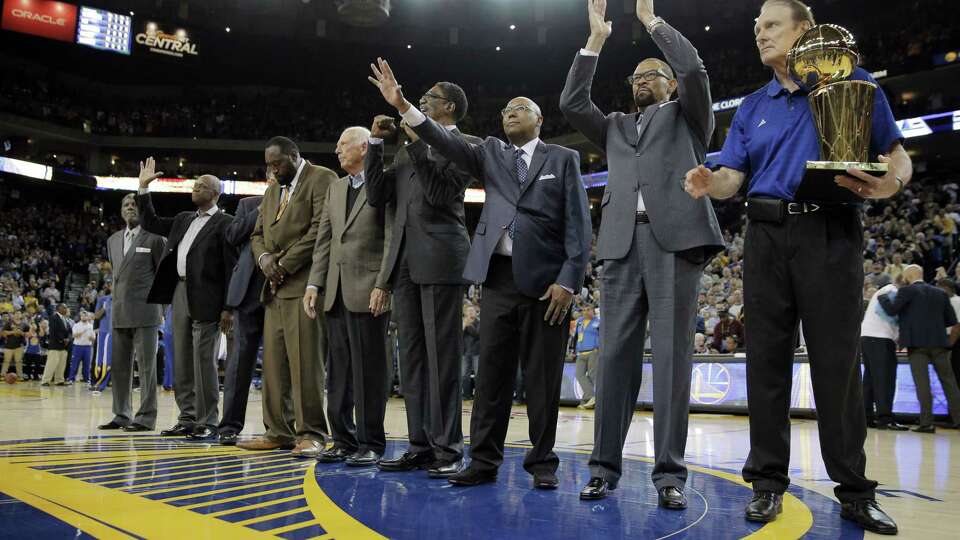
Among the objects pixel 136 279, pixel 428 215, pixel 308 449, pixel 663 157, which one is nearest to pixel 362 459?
pixel 308 449

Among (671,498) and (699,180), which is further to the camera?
(671,498)

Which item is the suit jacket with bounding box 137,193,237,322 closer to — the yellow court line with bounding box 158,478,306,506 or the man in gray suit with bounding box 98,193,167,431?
the man in gray suit with bounding box 98,193,167,431

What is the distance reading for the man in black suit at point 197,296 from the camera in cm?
527

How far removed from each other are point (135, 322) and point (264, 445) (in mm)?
2221

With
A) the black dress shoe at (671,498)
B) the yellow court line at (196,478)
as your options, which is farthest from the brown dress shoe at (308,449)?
the black dress shoe at (671,498)

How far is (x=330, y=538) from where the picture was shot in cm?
211

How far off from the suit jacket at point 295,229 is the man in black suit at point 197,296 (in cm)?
81

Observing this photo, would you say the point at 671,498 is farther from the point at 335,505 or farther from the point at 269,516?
the point at 269,516

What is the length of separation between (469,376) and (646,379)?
12.2ft

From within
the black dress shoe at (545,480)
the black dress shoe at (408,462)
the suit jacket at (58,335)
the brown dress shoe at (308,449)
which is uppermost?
the black dress shoe at (545,480)

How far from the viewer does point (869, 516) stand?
→ 2.40 meters

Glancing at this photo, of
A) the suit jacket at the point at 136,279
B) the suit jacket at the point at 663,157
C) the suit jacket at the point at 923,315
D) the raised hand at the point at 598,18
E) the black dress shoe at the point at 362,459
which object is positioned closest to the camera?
the suit jacket at the point at 663,157

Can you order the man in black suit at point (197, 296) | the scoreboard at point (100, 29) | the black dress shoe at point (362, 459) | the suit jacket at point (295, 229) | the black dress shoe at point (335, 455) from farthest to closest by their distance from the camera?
the scoreboard at point (100, 29) < the man in black suit at point (197, 296) < the suit jacket at point (295, 229) < the black dress shoe at point (335, 455) < the black dress shoe at point (362, 459)

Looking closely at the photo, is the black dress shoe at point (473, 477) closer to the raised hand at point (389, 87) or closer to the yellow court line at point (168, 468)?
the yellow court line at point (168, 468)
